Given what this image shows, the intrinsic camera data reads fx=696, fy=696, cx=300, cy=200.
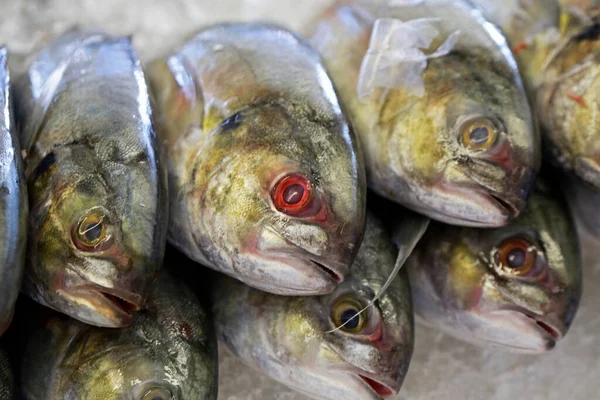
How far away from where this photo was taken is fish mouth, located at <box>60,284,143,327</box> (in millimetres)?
1077

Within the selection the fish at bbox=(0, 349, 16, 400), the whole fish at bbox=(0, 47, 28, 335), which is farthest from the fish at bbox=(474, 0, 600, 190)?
the fish at bbox=(0, 349, 16, 400)

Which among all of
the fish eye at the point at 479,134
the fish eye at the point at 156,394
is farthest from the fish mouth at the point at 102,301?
the fish eye at the point at 479,134

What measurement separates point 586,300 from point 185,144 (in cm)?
127

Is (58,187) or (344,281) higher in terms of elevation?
(58,187)

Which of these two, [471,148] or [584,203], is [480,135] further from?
[584,203]

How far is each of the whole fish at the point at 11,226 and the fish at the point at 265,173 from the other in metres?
0.27

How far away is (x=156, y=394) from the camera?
1.12m

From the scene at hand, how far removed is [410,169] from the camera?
133cm

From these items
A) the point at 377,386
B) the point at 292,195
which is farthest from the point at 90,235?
the point at 377,386

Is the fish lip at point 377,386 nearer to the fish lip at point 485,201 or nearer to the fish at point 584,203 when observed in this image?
the fish lip at point 485,201

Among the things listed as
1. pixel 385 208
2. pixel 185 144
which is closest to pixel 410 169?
pixel 385 208

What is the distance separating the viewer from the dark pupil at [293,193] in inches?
45.1

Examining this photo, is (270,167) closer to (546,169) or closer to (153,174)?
(153,174)

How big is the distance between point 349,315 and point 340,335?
40mm
